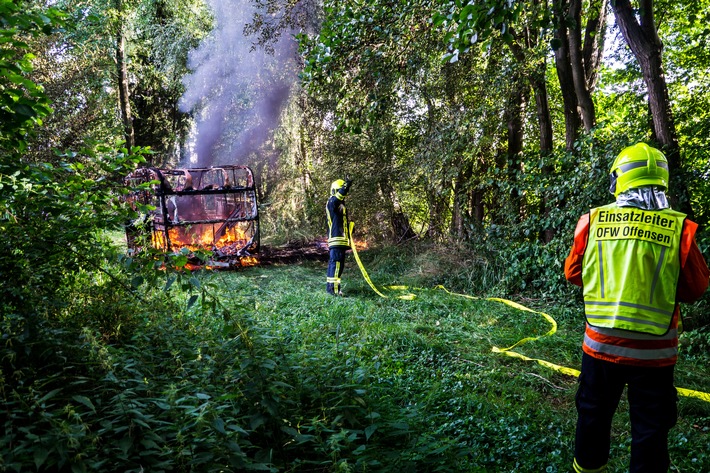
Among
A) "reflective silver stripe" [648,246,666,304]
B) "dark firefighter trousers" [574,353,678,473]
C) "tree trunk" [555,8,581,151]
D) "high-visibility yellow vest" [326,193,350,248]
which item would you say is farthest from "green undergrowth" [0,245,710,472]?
"tree trunk" [555,8,581,151]

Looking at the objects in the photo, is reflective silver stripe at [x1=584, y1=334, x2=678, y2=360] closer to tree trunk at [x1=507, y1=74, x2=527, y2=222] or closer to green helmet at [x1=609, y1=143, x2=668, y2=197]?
green helmet at [x1=609, y1=143, x2=668, y2=197]

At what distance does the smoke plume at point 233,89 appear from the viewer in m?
15.0

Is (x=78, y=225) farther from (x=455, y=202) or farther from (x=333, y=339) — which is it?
(x=455, y=202)

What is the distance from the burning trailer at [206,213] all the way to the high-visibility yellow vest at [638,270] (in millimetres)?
8405

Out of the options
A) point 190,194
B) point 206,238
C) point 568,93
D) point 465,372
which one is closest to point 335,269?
point 465,372

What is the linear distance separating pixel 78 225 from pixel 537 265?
6983 millimetres

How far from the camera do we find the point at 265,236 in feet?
49.4

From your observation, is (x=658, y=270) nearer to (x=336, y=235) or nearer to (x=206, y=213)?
(x=336, y=235)

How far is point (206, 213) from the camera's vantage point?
12422 mm

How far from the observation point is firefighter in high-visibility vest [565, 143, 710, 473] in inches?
98.1

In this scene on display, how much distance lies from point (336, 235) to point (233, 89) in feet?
35.2

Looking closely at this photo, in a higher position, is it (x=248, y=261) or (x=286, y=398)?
(x=286, y=398)

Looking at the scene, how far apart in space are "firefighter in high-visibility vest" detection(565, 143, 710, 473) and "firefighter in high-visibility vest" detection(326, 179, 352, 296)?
19.2 ft

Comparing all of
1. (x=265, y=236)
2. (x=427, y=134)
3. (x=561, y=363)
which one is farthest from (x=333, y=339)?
(x=265, y=236)
